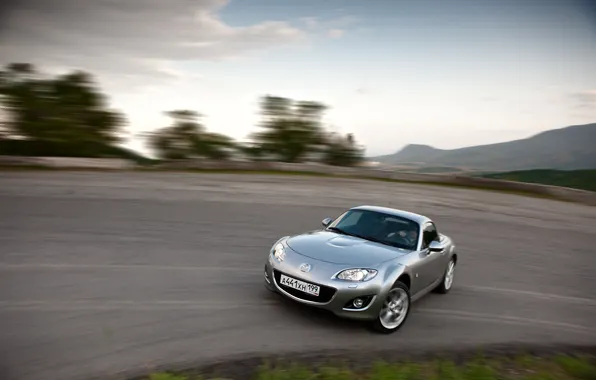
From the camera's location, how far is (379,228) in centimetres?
718

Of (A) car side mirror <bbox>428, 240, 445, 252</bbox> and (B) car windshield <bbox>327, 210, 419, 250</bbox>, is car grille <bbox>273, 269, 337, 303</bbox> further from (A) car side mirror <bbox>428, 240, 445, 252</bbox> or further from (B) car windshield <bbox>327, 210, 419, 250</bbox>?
(A) car side mirror <bbox>428, 240, 445, 252</bbox>

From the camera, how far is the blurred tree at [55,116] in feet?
63.7

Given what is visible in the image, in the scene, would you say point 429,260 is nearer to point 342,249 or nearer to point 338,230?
point 338,230

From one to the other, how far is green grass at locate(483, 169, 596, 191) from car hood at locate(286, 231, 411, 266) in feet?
59.5

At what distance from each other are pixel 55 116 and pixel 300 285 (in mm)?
17937

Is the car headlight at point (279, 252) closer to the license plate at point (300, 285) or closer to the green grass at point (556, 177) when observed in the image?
the license plate at point (300, 285)

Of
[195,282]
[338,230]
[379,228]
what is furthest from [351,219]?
[195,282]

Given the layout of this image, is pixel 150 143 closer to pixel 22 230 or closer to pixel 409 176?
pixel 409 176

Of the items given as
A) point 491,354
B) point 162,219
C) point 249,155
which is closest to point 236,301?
point 491,354

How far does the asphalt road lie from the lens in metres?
5.20

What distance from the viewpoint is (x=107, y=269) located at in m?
7.37

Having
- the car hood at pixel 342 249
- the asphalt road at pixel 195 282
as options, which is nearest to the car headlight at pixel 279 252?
the car hood at pixel 342 249

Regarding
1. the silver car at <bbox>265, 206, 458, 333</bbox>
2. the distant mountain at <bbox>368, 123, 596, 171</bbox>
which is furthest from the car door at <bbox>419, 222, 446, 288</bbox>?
the distant mountain at <bbox>368, 123, 596, 171</bbox>

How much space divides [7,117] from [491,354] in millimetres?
19801
